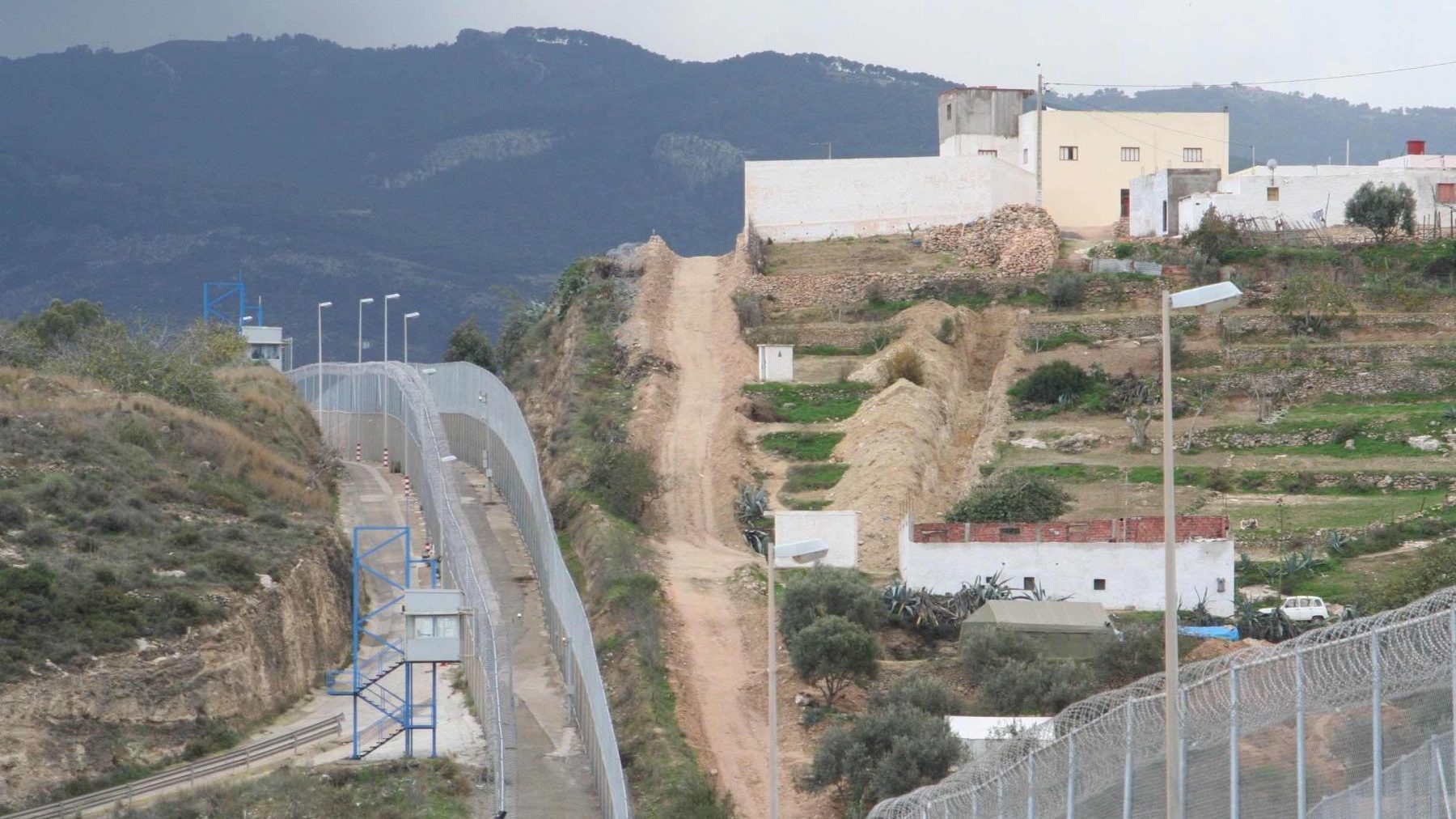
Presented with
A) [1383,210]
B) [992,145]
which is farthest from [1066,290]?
[992,145]

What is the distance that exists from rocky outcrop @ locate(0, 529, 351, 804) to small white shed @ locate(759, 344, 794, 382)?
21.0m

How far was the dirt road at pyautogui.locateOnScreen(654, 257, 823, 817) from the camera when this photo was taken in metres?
37.5

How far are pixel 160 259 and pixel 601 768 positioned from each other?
139772 millimetres

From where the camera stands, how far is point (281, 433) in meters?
61.5

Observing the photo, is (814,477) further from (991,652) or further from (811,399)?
(991,652)

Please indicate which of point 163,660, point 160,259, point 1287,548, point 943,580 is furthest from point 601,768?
point 160,259

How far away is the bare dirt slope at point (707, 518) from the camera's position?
37.8 meters

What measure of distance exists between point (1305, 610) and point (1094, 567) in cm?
427

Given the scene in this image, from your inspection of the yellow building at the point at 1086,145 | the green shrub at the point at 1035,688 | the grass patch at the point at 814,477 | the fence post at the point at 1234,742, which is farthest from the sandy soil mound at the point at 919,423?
the fence post at the point at 1234,742

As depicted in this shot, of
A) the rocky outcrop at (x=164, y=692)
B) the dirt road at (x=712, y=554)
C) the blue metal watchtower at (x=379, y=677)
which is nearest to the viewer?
the rocky outcrop at (x=164, y=692)

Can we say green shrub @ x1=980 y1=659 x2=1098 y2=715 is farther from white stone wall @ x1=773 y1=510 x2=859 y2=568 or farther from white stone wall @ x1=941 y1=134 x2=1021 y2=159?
white stone wall @ x1=941 y1=134 x2=1021 y2=159

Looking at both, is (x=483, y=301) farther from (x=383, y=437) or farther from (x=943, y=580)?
(x=943, y=580)

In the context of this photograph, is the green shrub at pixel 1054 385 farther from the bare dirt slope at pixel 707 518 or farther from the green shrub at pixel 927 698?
the green shrub at pixel 927 698

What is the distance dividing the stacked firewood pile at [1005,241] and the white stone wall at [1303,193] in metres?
4.78
